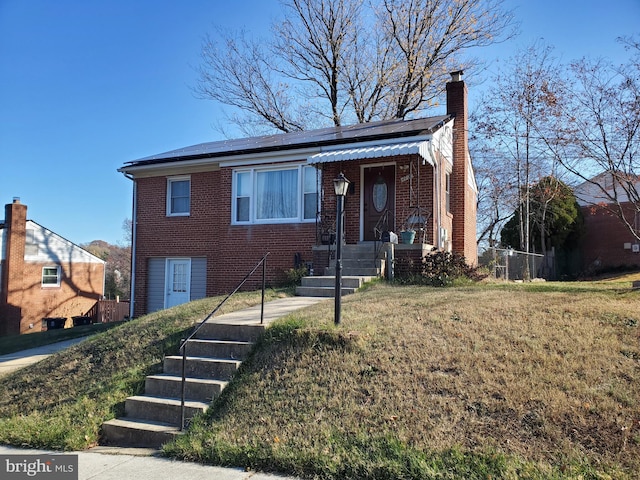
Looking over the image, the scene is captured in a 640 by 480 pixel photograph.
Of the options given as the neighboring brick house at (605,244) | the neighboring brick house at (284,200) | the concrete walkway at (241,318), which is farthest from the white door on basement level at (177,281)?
the neighboring brick house at (605,244)

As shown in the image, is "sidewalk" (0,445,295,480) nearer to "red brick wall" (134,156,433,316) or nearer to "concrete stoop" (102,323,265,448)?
"concrete stoop" (102,323,265,448)

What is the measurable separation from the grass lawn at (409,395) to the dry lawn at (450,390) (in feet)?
0.05

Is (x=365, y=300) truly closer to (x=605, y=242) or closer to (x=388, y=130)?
(x=388, y=130)

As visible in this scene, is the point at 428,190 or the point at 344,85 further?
the point at 344,85

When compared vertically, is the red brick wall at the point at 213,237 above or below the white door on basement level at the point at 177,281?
above

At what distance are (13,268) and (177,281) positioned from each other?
466 inches

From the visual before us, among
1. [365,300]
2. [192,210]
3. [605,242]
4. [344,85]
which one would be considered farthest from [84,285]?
[605,242]

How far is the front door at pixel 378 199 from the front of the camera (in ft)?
43.1

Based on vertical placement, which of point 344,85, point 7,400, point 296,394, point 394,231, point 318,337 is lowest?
point 7,400

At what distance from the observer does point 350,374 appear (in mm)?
5500

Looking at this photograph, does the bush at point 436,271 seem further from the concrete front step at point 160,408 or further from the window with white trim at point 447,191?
the concrete front step at point 160,408

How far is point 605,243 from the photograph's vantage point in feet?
89.8

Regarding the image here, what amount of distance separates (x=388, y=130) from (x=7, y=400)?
34.0ft

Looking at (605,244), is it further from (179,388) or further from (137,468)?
(137,468)
